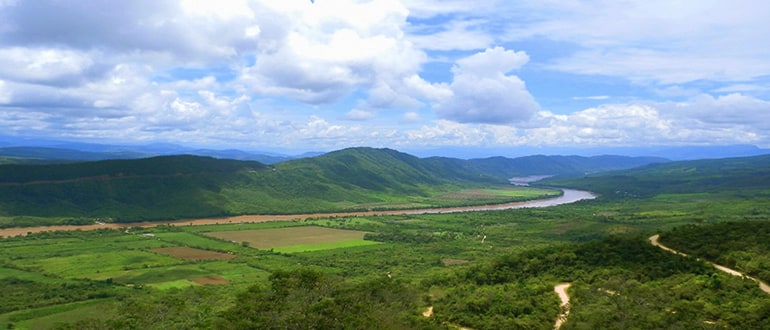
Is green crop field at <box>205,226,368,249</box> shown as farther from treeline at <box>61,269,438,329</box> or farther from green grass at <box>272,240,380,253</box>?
treeline at <box>61,269,438,329</box>

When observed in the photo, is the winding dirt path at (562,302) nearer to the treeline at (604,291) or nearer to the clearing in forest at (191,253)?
the treeline at (604,291)

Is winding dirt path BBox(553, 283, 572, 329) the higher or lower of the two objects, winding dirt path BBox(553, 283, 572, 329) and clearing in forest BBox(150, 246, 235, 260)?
the higher

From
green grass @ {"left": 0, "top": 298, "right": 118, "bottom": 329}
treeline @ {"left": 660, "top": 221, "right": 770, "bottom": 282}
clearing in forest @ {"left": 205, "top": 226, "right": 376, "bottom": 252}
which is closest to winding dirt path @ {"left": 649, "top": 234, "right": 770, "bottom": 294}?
treeline @ {"left": 660, "top": 221, "right": 770, "bottom": 282}

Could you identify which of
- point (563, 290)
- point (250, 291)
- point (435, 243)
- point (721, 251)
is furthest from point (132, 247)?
point (721, 251)

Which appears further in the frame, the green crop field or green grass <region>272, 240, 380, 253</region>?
the green crop field

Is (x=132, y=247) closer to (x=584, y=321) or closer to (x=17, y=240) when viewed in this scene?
(x=17, y=240)

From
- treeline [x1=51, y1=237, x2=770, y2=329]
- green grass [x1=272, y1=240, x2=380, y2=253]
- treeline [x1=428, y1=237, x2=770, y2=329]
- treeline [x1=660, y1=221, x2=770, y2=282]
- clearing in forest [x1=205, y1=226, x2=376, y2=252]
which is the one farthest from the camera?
clearing in forest [x1=205, y1=226, x2=376, y2=252]

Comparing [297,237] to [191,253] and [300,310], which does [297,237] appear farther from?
[300,310]
